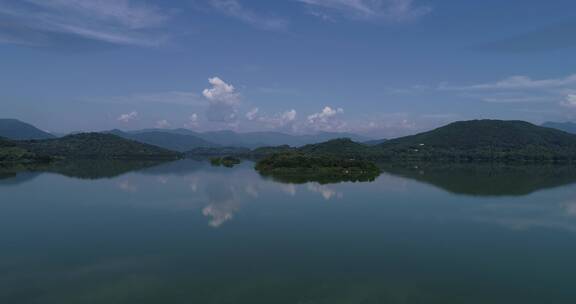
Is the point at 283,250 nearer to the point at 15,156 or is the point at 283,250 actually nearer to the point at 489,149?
the point at 15,156

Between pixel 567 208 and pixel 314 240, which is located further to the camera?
pixel 567 208

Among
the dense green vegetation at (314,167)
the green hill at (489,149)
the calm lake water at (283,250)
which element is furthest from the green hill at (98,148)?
the calm lake water at (283,250)

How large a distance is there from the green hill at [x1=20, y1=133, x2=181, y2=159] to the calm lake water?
128m

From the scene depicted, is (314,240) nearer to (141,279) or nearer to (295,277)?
(295,277)

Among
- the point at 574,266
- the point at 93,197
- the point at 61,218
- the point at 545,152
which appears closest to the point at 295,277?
the point at 574,266

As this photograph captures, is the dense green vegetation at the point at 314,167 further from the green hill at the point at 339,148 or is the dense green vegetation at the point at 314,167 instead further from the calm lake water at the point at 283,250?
the green hill at the point at 339,148

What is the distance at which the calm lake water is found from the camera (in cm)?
1630

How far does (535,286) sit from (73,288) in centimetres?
1952

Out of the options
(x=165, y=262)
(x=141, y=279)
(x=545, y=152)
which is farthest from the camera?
(x=545, y=152)

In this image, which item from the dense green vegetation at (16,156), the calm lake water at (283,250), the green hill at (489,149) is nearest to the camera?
the calm lake water at (283,250)

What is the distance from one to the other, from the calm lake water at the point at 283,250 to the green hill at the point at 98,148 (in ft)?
419

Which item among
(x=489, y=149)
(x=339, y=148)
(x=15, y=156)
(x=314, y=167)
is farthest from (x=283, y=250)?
(x=489, y=149)

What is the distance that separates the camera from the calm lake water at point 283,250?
16.3 meters

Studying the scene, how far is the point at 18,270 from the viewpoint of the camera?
18.4 meters
